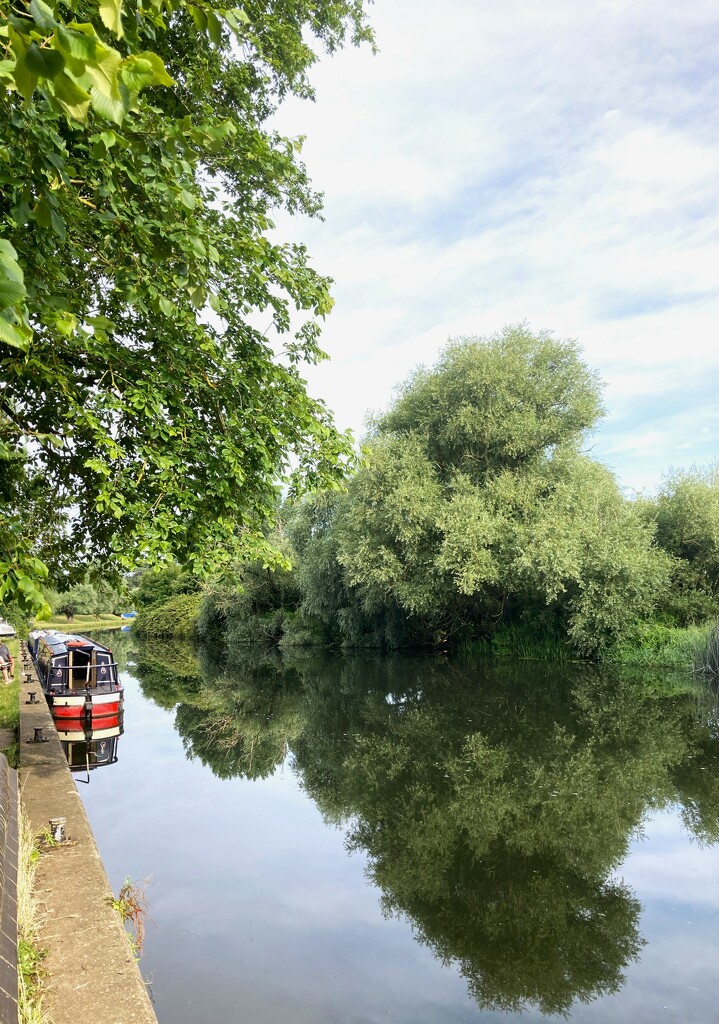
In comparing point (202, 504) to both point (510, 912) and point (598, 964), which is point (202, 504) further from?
point (598, 964)

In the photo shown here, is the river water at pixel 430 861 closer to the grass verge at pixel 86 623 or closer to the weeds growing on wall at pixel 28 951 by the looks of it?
the weeds growing on wall at pixel 28 951

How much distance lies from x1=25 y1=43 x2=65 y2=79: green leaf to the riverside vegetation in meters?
24.1

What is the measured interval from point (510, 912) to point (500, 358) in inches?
935

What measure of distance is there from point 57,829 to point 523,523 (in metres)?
21.6

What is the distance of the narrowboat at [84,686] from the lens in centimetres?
1700

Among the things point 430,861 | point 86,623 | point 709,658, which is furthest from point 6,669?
point 86,623

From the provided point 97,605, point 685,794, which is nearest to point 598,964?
point 685,794

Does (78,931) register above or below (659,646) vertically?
above

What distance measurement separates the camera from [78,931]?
17.6 ft

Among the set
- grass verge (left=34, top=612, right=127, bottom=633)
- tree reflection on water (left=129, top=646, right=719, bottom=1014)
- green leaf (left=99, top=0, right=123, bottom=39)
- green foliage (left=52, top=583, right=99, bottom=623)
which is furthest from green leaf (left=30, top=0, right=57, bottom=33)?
grass verge (left=34, top=612, right=127, bottom=633)

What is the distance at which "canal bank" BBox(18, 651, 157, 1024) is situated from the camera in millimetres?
4305

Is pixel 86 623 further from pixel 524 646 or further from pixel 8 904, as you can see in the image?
pixel 8 904

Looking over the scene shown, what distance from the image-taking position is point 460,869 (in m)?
8.35

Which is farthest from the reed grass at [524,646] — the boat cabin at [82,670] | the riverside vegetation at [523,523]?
the boat cabin at [82,670]
